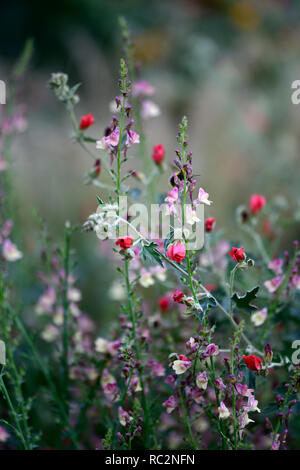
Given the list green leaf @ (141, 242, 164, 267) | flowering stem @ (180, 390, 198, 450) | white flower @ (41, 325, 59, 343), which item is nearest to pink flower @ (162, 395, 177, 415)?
flowering stem @ (180, 390, 198, 450)

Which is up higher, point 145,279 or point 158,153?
point 158,153

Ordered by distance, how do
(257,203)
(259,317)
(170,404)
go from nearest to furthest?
(170,404) → (259,317) → (257,203)

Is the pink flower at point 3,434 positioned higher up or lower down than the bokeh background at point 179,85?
lower down

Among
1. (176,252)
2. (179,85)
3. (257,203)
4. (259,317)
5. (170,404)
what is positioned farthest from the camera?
(179,85)

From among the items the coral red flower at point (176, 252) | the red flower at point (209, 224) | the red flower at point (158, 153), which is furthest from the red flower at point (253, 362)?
the red flower at point (158, 153)

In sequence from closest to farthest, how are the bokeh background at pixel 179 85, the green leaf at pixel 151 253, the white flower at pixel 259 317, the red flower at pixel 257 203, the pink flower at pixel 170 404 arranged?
the green leaf at pixel 151 253 → the pink flower at pixel 170 404 → the white flower at pixel 259 317 → the red flower at pixel 257 203 → the bokeh background at pixel 179 85

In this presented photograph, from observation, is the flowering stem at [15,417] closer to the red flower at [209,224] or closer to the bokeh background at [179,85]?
the red flower at [209,224]

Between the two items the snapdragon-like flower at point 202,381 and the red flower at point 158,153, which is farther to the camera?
the red flower at point 158,153

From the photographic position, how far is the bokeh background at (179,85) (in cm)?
204

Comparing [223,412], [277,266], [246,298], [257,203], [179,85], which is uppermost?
[179,85]

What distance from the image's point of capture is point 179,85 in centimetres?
268

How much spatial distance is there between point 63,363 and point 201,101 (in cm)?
193

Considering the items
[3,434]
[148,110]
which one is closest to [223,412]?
[3,434]

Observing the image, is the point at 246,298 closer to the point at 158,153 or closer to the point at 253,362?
the point at 253,362
